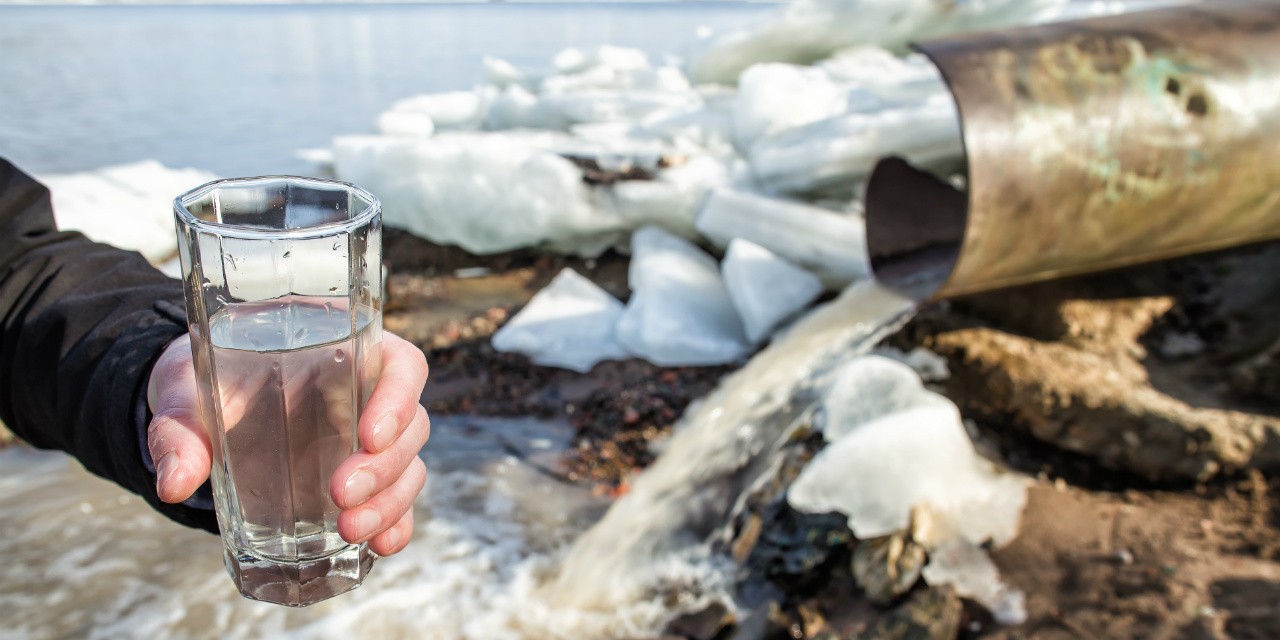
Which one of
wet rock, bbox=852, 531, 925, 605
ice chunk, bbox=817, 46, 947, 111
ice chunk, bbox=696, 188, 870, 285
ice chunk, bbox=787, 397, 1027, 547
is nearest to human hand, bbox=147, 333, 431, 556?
wet rock, bbox=852, 531, 925, 605

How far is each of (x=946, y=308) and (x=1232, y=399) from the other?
1091mm

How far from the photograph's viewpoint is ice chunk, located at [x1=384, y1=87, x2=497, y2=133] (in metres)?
7.62

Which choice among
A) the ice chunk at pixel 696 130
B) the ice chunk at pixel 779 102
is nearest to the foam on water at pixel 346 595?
the ice chunk at pixel 779 102

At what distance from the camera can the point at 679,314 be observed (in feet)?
14.6

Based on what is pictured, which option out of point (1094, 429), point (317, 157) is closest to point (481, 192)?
point (317, 157)

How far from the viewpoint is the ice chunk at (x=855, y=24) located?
673 cm

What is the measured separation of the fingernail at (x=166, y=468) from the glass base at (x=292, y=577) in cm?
15

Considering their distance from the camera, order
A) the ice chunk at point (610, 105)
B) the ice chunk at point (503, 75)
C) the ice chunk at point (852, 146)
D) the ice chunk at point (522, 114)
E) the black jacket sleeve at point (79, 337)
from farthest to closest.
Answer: the ice chunk at point (503, 75) < the ice chunk at point (522, 114) < the ice chunk at point (610, 105) < the ice chunk at point (852, 146) < the black jacket sleeve at point (79, 337)

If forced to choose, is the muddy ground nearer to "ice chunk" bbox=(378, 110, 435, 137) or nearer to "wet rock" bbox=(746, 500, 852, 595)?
"wet rock" bbox=(746, 500, 852, 595)

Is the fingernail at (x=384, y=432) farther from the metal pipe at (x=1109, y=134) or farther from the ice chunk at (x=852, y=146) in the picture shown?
the ice chunk at (x=852, y=146)

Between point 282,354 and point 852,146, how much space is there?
378cm

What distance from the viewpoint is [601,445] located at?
378 cm

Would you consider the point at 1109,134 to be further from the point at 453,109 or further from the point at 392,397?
the point at 453,109

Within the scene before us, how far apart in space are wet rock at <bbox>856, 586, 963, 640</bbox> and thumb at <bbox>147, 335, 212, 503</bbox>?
200 centimetres
